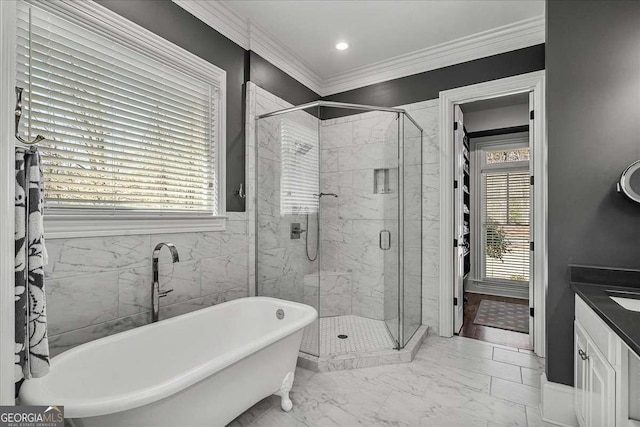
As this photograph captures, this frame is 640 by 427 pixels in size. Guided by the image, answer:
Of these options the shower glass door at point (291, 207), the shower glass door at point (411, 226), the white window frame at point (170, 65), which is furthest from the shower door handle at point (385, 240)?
the white window frame at point (170, 65)

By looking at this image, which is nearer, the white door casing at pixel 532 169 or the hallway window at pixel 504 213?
the white door casing at pixel 532 169

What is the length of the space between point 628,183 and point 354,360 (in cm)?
204

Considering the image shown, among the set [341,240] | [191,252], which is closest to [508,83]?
[341,240]

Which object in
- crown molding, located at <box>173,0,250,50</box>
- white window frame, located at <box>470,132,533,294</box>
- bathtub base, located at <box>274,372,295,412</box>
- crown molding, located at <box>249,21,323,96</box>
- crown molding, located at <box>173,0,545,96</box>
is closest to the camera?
bathtub base, located at <box>274,372,295,412</box>

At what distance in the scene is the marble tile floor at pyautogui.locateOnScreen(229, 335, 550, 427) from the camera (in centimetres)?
191

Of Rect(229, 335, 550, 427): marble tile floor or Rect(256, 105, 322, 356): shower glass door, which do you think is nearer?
Rect(229, 335, 550, 427): marble tile floor

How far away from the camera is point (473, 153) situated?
4.98 metres

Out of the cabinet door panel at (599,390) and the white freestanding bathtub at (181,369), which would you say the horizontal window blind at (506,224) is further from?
the white freestanding bathtub at (181,369)

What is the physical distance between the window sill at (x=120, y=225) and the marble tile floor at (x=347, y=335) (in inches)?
46.4

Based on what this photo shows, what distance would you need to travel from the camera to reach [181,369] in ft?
6.39

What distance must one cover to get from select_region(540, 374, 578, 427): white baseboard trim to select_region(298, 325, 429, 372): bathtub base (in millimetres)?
969

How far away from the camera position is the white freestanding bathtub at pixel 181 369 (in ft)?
3.84

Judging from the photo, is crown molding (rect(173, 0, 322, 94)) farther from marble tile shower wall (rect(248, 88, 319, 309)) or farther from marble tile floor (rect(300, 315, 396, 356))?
marble tile floor (rect(300, 315, 396, 356))
